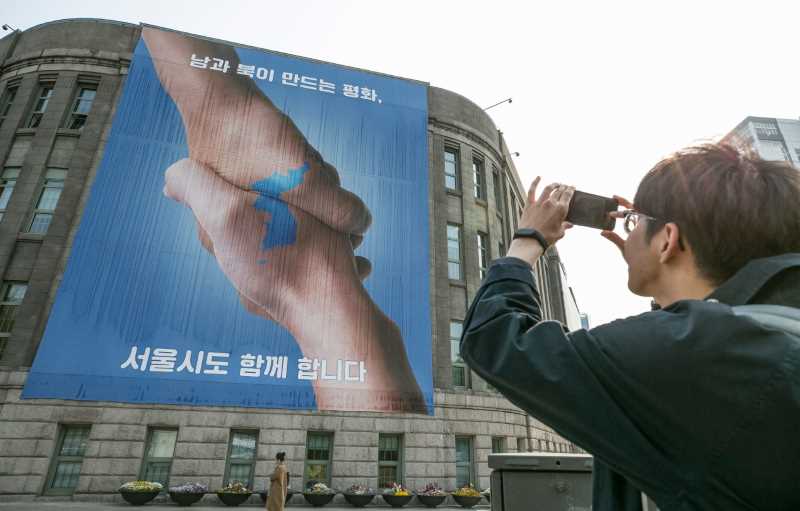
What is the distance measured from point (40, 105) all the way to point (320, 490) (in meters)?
20.1

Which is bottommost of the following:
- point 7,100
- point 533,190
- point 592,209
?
point 592,209

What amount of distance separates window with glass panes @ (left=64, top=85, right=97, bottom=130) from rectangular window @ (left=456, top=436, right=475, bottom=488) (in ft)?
67.8

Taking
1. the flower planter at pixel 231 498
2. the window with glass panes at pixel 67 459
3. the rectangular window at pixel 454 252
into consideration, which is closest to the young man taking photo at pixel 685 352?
the flower planter at pixel 231 498

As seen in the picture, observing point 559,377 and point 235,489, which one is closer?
point 559,377

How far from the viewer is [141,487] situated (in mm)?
12758

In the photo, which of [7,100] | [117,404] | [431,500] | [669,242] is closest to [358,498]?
[431,500]

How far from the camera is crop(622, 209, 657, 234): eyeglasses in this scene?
1.25 m

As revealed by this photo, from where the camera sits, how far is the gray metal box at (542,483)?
3.72m

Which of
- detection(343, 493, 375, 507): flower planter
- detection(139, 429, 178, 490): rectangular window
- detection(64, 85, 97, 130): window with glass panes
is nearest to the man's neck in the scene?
detection(343, 493, 375, 507): flower planter

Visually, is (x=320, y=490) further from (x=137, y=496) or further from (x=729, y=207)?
(x=729, y=207)

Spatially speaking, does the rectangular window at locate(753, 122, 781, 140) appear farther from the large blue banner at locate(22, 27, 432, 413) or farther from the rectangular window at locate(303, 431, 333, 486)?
the rectangular window at locate(303, 431, 333, 486)

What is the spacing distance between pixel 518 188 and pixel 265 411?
21.4m

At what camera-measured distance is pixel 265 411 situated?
1512 centimetres

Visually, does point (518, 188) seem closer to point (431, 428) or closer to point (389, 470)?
point (431, 428)
